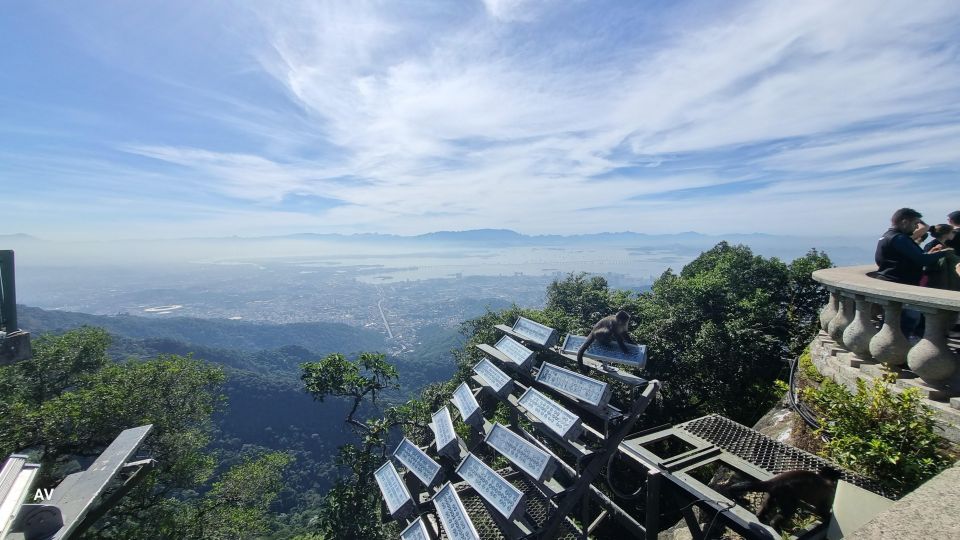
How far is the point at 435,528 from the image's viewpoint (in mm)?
5176

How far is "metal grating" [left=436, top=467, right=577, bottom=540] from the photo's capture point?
534 centimetres

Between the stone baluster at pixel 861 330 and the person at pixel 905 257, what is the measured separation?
0.46 metres

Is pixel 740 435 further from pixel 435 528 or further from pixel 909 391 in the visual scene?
pixel 435 528

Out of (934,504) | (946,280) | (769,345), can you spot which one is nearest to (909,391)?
(934,504)

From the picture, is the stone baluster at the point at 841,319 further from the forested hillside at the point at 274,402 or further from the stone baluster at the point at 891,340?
the forested hillside at the point at 274,402

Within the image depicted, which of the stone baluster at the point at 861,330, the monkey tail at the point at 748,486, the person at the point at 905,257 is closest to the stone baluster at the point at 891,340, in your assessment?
the stone baluster at the point at 861,330

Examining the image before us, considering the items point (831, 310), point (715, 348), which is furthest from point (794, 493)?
point (715, 348)

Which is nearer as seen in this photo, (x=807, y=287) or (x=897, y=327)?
(x=897, y=327)

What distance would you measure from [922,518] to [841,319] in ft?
12.5

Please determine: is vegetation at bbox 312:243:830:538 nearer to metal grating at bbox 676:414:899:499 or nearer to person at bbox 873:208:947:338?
person at bbox 873:208:947:338

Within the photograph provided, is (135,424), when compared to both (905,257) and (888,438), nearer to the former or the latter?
(888,438)

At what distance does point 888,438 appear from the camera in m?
3.63

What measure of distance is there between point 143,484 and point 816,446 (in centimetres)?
1467

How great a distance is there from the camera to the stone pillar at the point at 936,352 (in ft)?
12.4
